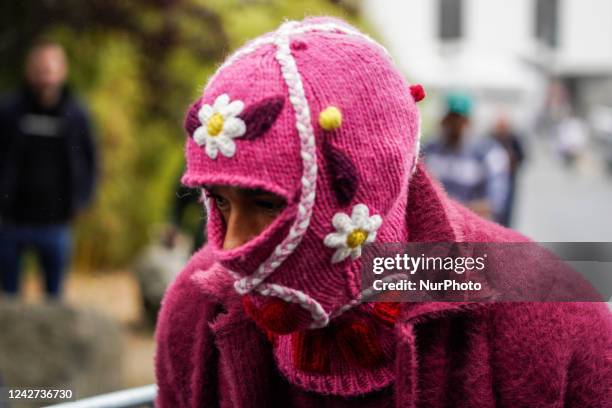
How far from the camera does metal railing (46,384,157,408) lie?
2094mm

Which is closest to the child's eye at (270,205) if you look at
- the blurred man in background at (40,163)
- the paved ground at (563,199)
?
the paved ground at (563,199)

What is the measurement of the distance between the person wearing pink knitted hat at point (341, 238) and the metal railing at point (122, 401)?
0.61 metres

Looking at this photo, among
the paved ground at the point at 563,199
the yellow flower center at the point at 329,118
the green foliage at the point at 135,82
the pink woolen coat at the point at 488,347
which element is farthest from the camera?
the green foliage at the point at 135,82

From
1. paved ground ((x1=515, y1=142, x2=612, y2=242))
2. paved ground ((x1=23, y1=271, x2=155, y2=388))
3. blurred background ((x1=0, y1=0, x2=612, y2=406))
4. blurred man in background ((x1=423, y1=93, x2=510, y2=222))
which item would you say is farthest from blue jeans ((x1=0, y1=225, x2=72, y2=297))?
paved ground ((x1=515, y1=142, x2=612, y2=242))

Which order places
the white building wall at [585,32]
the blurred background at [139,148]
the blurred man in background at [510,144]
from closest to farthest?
the blurred background at [139,148]
the white building wall at [585,32]
the blurred man in background at [510,144]

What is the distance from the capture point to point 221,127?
1.35 meters

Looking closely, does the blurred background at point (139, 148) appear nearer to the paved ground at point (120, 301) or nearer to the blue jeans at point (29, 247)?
the paved ground at point (120, 301)

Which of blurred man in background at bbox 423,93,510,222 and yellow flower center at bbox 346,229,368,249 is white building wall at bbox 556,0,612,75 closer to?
blurred man in background at bbox 423,93,510,222

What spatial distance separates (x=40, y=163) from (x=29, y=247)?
0.50m

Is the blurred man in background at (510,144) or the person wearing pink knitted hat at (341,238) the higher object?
the person wearing pink knitted hat at (341,238)

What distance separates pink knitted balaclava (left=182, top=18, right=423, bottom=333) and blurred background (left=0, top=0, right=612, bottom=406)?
2658 mm

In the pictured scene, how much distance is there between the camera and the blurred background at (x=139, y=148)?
15.3 ft

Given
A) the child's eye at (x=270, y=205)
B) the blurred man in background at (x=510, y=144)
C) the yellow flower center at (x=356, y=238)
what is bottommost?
the blurred man in background at (x=510, y=144)

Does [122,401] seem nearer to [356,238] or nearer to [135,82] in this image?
[356,238]
